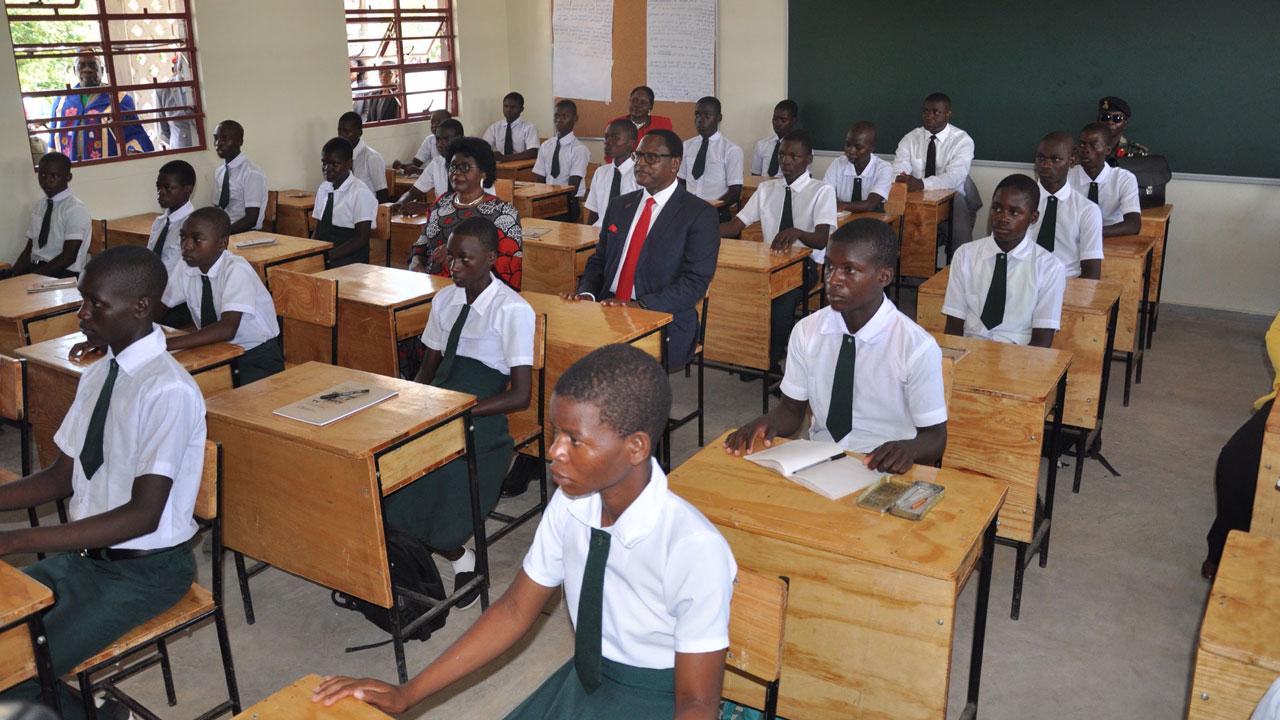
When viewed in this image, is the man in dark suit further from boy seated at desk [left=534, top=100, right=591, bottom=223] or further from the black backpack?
boy seated at desk [left=534, top=100, right=591, bottom=223]

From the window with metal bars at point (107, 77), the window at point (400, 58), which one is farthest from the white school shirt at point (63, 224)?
the window at point (400, 58)

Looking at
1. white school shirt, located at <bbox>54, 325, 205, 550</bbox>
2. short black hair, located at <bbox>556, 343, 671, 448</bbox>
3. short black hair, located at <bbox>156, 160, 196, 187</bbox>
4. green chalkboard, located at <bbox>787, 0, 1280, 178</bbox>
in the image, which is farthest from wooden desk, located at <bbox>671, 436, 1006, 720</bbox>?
green chalkboard, located at <bbox>787, 0, 1280, 178</bbox>

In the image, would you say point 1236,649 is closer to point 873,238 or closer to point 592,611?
point 592,611

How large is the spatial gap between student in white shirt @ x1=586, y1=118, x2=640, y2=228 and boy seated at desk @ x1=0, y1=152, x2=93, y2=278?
2908mm

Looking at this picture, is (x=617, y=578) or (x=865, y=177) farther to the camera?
(x=865, y=177)

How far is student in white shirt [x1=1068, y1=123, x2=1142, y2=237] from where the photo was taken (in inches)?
206

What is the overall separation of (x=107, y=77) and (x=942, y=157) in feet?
17.8

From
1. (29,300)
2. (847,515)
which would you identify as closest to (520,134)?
(29,300)

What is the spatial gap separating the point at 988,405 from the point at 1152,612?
2.56ft

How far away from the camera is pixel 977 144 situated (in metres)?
6.93

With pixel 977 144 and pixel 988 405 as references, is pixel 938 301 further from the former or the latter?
pixel 977 144

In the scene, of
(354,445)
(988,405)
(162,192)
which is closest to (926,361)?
(988,405)

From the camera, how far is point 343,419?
8.74 feet

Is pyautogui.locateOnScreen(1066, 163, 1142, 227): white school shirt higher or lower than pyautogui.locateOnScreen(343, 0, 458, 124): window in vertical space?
lower
